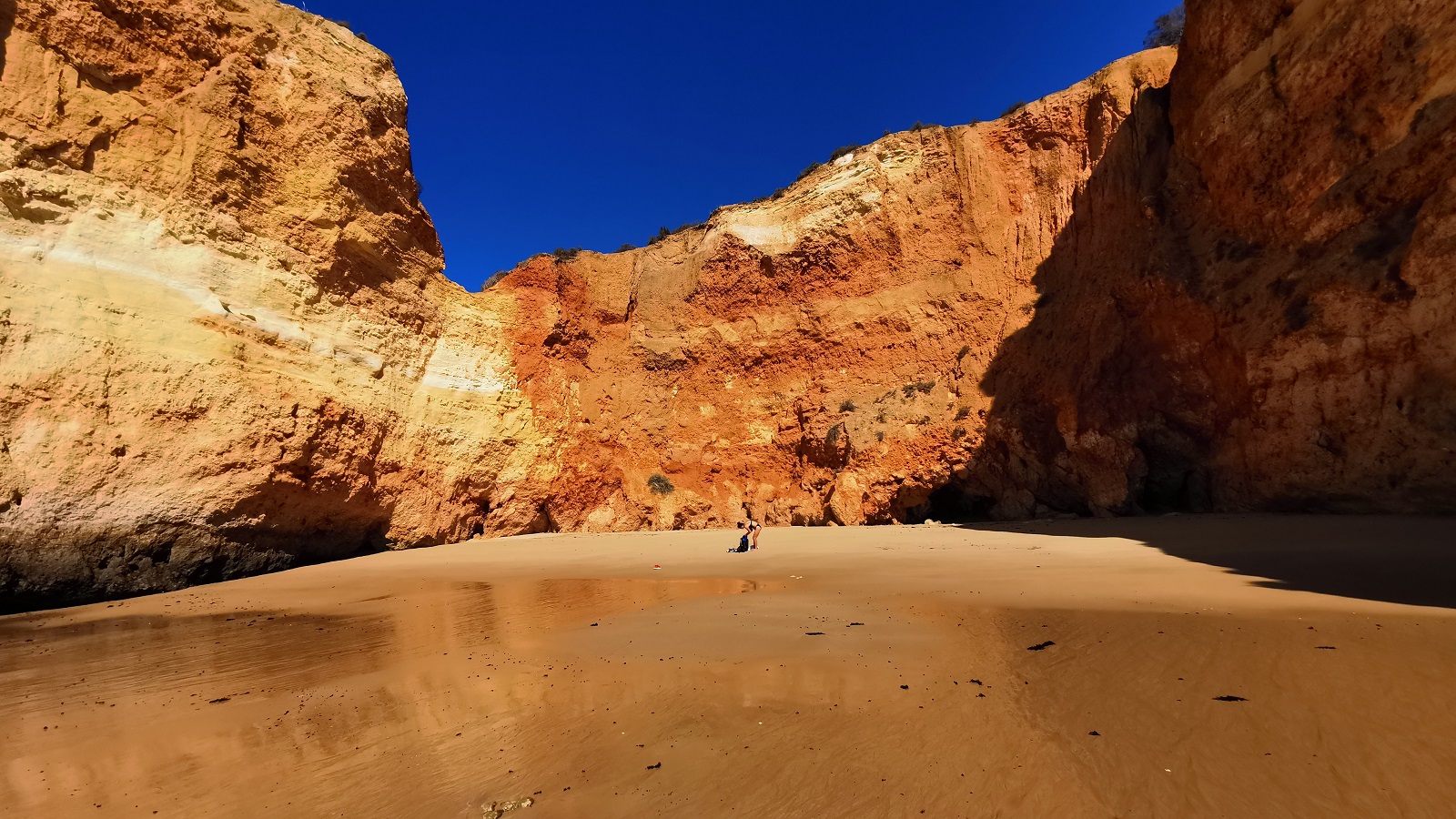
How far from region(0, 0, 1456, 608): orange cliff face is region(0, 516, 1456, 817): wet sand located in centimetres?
440

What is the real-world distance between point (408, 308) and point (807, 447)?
13074 millimetres

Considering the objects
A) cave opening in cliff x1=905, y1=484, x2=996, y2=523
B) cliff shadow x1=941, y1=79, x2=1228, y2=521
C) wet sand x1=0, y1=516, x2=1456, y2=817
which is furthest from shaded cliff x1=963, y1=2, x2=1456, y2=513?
wet sand x1=0, y1=516, x2=1456, y2=817

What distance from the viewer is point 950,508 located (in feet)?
60.6

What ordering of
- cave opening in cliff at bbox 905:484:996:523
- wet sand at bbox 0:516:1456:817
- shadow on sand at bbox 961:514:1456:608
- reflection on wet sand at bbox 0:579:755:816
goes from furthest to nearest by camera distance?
cave opening in cliff at bbox 905:484:996:523 < shadow on sand at bbox 961:514:1456:608 < reflection on wet sand at bbox 0:579:755:816 < wet sand at bbox 0:516:1456:817

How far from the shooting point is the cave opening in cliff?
58.3 feet

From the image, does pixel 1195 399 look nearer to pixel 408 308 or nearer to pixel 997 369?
pixel 997 369

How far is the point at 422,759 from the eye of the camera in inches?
116

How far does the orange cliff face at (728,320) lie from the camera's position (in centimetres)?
1034

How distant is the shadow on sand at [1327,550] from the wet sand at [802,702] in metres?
0.07

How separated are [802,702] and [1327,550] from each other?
754cm

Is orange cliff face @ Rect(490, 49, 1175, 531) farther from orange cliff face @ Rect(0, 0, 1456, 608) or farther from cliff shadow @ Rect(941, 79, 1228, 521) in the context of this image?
cliff shadow @ Rect(941, 79, 1228, 521)

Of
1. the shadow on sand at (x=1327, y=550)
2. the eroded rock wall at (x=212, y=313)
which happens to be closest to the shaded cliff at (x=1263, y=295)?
the shadow on sand at (x=1327, y=550)

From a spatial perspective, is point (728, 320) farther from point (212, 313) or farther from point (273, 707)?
point (273, 707)

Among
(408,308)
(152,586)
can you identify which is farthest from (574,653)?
(408,308)
